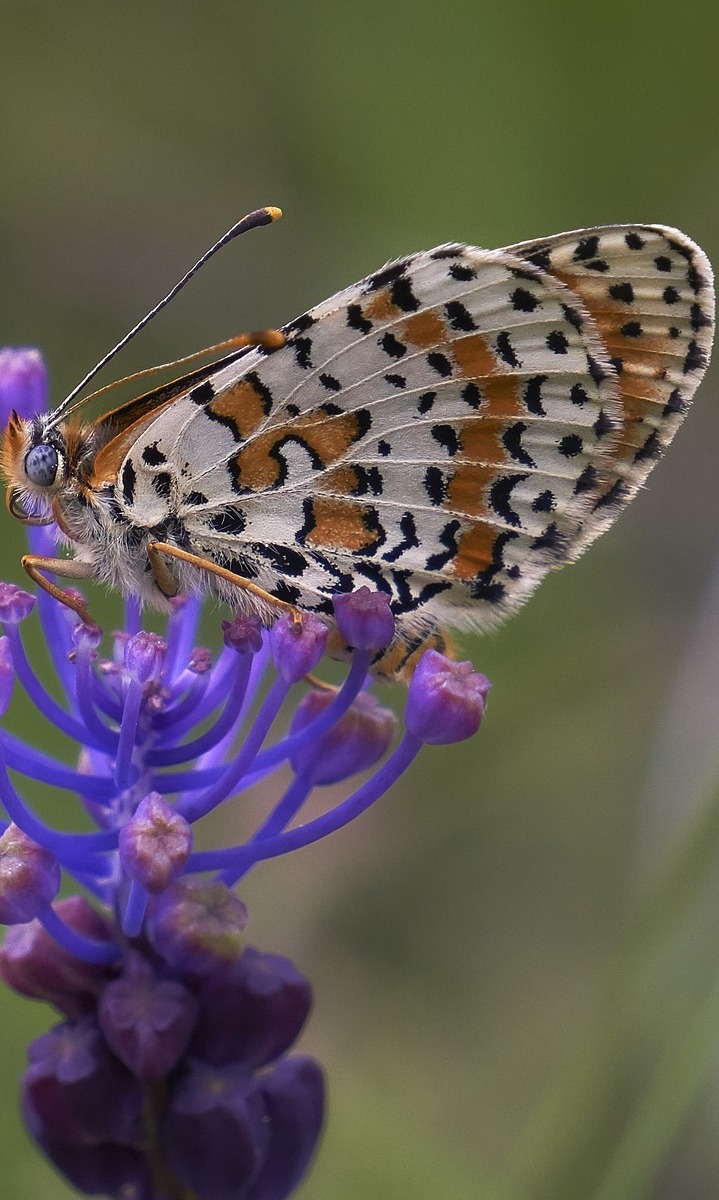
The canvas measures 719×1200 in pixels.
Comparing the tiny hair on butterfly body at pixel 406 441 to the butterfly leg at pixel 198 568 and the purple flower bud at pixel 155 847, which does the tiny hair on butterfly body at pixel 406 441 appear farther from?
the purple flower bud at pixel 155 847

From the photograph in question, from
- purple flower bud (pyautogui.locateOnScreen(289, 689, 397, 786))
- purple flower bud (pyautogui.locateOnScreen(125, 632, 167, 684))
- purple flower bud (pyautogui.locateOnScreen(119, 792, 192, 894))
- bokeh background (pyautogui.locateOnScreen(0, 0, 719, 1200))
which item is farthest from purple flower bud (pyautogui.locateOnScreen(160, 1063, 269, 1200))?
bokeh background (pyautogui.locateOnScreen(0, 0, 719, 1200))

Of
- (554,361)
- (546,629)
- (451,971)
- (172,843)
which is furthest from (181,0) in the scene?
(172,843)

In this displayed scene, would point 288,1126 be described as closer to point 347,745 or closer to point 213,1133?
point 213,1133

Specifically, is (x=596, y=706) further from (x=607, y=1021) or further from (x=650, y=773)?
(x=607, y=1021)

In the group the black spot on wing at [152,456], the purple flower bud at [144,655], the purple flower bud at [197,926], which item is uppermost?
the black spot on wing at [152,456]

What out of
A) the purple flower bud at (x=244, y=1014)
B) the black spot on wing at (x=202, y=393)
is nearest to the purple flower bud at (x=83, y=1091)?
the purple flower bud at (x=244, y=1014)

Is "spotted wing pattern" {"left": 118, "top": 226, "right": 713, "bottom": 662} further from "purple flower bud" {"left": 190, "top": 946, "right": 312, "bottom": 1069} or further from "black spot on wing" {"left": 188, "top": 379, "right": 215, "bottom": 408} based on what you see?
"purple flower bud" {"left": 190, "top": 946, "right": 312, "bottom": 1069}

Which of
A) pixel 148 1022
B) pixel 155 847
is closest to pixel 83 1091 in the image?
pixel 148 1022
